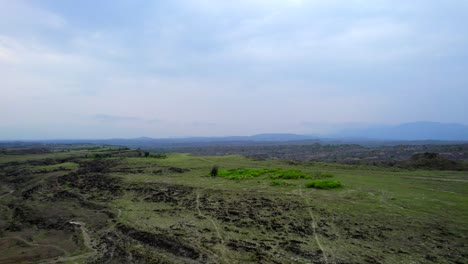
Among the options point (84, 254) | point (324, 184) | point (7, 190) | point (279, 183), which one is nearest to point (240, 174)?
point (279, 183)

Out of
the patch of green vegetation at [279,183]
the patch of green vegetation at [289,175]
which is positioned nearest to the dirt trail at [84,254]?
the patch of green vegetation at [279,183]

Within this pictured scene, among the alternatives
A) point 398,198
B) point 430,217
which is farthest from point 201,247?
point 398,198

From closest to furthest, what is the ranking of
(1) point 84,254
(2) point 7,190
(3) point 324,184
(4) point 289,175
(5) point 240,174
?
(1) point 84,254 → (3) point 324,184 → (4) point 289,175 → (2) point 7,190 → (5) point 240,174

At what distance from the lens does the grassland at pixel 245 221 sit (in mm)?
18281

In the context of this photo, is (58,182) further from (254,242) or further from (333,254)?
(333,254)

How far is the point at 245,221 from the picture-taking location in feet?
78.7

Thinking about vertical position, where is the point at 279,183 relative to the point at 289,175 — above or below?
below

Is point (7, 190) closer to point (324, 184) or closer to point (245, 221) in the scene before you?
point (245, 221)

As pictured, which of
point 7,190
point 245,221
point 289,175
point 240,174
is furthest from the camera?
point 240,174

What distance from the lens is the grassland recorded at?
60.0 ft

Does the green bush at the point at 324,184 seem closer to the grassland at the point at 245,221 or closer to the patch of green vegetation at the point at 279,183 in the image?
the grassland at the point at 245,221

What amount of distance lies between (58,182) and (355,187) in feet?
128

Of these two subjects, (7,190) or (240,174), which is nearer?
(7,190)

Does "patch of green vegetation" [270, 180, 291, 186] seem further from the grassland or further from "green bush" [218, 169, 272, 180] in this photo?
"green bush" [218, 169, 272, 180]
